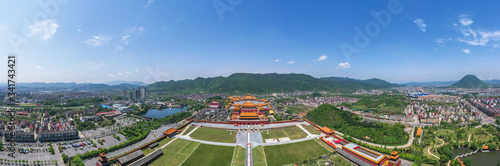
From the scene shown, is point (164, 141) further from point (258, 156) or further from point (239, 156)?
point (258, 156)

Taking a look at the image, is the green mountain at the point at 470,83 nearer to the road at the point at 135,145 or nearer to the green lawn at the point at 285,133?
the green lawn at the point at 285,133

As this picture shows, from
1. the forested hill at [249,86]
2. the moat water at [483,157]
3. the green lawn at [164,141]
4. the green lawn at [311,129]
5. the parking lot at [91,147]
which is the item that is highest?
the forested hill at [249,86]

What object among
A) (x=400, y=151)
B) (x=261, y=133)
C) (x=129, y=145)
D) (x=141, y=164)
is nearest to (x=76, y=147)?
(x=129, y=145)

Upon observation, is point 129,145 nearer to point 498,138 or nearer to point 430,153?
point 430,153

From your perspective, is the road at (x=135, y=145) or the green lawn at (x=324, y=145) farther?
the green lawn at (x=324, y=145)

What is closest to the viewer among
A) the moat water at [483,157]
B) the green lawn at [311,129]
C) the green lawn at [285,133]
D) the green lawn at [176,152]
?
the green lawn at [176,152]

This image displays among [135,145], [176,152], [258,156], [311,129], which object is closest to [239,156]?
[258,156]

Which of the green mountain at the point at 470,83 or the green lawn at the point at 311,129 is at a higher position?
the green mountain at the point at 470,83

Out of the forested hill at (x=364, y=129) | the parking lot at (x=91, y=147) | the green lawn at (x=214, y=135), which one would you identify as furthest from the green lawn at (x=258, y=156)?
the parking lot at (x=91, y=147)

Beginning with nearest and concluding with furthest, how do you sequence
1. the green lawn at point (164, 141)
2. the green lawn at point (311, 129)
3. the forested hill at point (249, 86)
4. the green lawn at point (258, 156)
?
1. the green lawn at point (258, 156)
2. the green lawn at point (164, 141)
3. the green lawn at point (311, 129)
4. the forested hill at point (249, 86)
